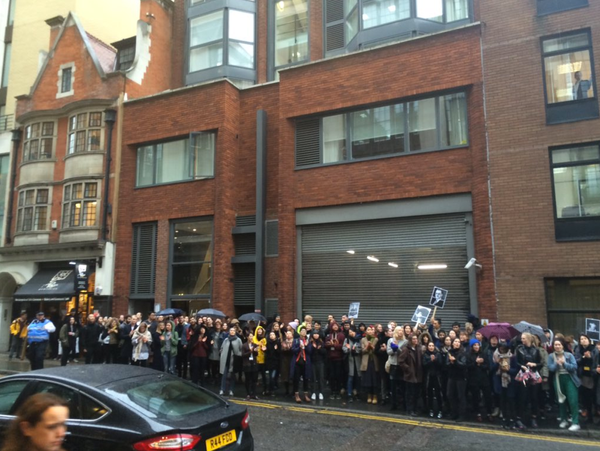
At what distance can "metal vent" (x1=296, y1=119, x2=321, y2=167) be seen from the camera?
17.1 metres

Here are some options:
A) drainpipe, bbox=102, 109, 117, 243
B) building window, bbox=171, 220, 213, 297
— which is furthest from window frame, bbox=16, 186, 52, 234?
building window, bbox=171, 220, 213, 297

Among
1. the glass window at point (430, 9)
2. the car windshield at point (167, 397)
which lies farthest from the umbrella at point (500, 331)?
the glass window at point (430, 9)

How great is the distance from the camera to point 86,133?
21.4 metres

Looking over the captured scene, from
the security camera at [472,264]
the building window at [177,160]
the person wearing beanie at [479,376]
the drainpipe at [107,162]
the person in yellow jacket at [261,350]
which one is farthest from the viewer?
the drainpipe at [107,162]

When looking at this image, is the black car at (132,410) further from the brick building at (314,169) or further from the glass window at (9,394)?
the brick building at (314,169)

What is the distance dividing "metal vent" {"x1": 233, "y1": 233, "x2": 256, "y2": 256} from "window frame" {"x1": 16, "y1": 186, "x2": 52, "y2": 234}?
368 inches

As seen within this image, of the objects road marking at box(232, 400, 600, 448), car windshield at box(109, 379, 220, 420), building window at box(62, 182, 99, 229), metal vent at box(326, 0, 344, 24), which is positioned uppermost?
metal vent at box(326, 0, 344, 24)

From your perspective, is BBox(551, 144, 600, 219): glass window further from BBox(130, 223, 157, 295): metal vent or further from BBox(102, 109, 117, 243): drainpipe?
BBox(102, 109, 117, 243): drainpipe

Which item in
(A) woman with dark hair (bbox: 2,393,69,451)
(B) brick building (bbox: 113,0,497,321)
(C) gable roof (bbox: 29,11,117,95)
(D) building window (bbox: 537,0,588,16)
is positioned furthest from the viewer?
(C) gable roof (bbox: 29,11,117,95)

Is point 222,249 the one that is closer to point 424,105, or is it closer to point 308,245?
point 308,245

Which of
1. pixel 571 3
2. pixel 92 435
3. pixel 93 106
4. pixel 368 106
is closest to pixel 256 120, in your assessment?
pixel 368 106

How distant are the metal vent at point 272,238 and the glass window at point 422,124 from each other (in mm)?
5394

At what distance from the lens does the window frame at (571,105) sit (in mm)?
13234

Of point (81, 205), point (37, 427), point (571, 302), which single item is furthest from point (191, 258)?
point (37, 427)
